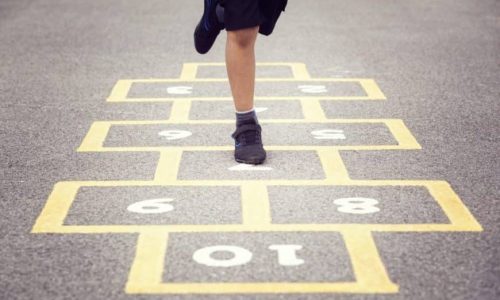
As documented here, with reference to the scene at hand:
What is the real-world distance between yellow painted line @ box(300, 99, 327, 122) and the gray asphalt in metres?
0.08

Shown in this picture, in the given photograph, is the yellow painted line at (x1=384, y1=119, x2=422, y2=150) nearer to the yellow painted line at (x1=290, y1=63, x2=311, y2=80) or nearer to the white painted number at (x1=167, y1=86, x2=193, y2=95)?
the yellow painted line at (x1=290, y1=63, x2=311, y2=80)

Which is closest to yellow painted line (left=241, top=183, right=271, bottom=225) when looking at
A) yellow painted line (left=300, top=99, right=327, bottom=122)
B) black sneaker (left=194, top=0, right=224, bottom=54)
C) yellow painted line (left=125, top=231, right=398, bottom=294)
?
yellow painted line (left=125, top=231, right=398, bottom=294)

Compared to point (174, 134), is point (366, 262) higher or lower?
higher

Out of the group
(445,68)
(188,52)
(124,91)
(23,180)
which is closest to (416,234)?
(23,180)

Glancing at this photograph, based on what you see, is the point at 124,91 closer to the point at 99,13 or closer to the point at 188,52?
the point at 188,52

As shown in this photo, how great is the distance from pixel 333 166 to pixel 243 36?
2.55 ft

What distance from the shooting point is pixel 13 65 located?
6.63m

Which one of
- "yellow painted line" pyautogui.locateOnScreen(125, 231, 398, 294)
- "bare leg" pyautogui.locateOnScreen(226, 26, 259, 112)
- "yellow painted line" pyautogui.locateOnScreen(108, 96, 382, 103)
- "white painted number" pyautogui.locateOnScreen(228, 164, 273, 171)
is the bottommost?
"yellow painted line" pyautogui.locateOnScreen(108, 96, 382, 103)

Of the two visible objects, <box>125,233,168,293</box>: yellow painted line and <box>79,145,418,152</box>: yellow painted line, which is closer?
<box>125,233,168,293</box>: yellow painted line

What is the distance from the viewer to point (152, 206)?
3502mm

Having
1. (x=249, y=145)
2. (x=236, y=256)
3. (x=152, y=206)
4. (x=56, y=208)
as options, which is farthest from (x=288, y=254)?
(x=249, y=145)

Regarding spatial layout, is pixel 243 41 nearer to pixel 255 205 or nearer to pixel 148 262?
pixel 255 205

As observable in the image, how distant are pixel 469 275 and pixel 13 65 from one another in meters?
4.80

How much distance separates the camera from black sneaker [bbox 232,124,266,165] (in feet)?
13.3
